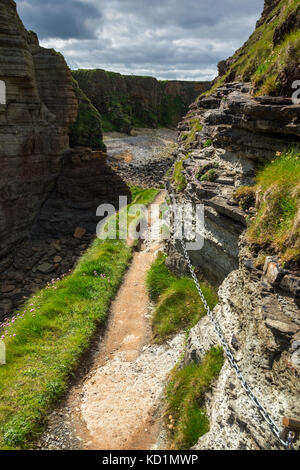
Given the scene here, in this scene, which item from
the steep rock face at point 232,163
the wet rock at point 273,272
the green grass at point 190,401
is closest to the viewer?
the wet rock at point 273,272

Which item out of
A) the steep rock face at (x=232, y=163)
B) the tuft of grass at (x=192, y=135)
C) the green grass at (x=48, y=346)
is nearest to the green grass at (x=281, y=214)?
the steep rock face at (x=232, y=163)

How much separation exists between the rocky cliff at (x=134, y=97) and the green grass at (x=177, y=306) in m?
94.4

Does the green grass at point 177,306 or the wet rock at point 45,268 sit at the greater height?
the green grass at point 177,306

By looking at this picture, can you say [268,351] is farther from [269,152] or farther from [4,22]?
[4,22]

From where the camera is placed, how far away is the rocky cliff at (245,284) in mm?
5172

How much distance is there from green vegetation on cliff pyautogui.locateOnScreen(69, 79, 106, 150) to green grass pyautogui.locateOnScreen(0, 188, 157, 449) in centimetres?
2516

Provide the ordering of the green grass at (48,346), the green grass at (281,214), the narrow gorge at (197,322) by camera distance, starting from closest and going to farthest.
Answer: the narrow gorge at (197,322)
the green grass at (281,214)
the green grass at (48,346)

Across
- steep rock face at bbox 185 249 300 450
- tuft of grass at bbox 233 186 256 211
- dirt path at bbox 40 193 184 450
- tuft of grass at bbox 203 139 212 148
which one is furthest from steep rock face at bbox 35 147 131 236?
steep rock face at bbox 185 249 300 450

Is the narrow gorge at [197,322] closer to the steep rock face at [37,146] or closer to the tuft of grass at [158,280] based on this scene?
the tuft of grass at [158,280]

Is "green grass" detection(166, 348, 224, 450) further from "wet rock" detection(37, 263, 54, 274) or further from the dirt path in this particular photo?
"wet rock" detection(37, 263, 54, 274)

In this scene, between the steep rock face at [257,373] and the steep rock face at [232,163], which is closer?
the steep rock face at [257,373]

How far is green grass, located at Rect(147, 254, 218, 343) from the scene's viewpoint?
11.7 metres

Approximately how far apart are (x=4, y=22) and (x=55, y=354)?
27906 mm
